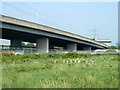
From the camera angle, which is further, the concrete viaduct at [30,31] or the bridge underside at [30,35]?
the bridge underside at [30,35]

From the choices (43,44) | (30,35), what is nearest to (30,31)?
(30,35)

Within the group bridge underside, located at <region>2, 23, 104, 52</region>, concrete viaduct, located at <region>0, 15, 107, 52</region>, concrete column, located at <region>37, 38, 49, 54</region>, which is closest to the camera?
concrete viaduct, located at <region>0, 15, 107, 52</region>

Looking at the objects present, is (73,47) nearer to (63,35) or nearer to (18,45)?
(63,35)

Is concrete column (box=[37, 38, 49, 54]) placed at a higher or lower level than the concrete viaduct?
lower

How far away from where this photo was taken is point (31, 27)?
96.5 ft

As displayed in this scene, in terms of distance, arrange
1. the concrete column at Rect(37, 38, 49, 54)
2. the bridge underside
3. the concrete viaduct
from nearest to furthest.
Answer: the concrete viaduct
the bridge underside
the concrete column at Rect(37, 38, 49, 54)

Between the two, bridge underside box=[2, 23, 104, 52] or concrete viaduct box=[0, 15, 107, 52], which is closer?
concrete viaduct box=[0, 15, 107, 52]

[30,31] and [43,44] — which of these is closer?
[30,31]

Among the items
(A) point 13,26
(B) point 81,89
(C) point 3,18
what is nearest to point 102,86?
(B) point 81,89

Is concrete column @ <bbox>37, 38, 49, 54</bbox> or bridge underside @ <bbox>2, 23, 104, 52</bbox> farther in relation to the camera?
concrete column @ <bbox>37, 38, 49, 54</bbox>

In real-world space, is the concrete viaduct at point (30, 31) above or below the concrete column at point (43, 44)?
above

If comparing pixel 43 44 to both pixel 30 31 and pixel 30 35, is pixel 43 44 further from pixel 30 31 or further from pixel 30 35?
pixel 30 31

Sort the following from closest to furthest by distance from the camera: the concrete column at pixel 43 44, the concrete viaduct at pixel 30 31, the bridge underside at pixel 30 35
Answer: the concrete viaduct at pixel 30 31 → the bridge underside at pixel 30 35 → the concrete column at pixel 43 44

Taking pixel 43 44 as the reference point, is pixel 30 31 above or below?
above
